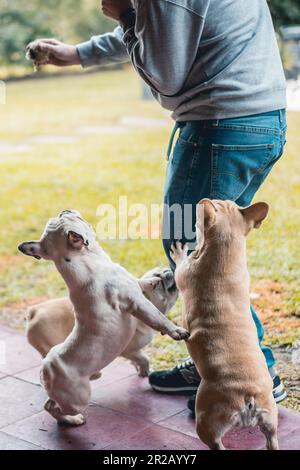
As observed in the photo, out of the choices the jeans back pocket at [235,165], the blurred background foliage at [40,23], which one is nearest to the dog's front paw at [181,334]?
the jeans back pocket at [235,165]

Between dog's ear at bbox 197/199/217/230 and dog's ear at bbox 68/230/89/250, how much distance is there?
42 cm

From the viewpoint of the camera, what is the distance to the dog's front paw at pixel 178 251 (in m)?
2.99

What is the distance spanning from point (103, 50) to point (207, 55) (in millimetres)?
757

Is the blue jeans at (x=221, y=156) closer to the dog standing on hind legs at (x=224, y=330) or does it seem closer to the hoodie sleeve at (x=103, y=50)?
the dog standing on hind legs at (x=224, y=330)

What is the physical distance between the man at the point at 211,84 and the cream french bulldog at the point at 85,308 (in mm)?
343

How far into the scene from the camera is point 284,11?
19.0 feet

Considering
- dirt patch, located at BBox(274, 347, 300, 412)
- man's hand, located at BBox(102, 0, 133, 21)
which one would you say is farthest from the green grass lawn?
man's hand, located at BBox(102, 0, 133, 21)

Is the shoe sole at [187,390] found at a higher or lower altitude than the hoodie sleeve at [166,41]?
lower

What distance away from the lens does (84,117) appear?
10.6 metres

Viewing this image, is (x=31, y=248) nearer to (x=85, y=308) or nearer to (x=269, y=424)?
(x=85, y=308)

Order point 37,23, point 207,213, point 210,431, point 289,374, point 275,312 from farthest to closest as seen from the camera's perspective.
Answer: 1. point 37,23
2. point 275,312
3. point 289,374
4. point 207,213
5. point 210,431

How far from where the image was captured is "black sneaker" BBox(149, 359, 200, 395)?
331 centimetres

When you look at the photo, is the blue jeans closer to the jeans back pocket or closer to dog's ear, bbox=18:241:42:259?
the jeans back pocket

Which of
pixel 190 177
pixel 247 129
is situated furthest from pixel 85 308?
pixel 247 129
